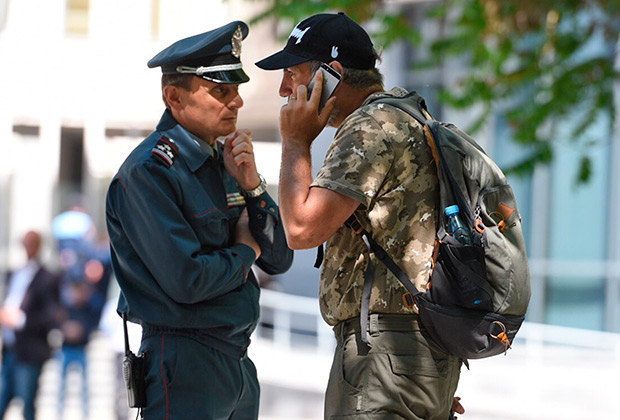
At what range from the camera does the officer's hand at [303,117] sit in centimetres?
304

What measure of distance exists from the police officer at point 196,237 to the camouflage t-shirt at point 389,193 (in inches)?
23.2

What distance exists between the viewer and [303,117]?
120 inches

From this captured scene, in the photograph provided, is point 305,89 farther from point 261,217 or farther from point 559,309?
point 559,309

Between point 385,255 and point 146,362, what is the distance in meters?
1.01

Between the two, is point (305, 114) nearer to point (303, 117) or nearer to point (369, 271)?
point (303, 117)

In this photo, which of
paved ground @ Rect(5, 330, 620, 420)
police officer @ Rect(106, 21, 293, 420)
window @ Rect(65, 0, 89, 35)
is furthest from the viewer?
window @ Rect(65, 0, 89, 35)

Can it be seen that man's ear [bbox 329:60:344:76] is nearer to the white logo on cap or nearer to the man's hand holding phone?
the man's hand holding phone

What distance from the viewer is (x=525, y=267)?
9.80 feet

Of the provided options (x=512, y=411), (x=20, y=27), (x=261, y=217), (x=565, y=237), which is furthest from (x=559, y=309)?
(x=20, y=27)

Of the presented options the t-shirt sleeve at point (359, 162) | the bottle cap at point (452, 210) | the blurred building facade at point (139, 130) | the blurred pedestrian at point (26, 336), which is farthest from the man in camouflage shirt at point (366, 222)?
the blurred building facade at point (139, 130)

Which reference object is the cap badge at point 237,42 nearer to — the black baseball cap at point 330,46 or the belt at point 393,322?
the black baseball cap at point 330,46

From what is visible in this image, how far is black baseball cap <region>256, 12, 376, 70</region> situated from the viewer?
310 cm

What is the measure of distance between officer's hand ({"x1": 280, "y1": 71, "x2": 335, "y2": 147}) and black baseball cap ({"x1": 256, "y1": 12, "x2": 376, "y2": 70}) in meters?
0.10

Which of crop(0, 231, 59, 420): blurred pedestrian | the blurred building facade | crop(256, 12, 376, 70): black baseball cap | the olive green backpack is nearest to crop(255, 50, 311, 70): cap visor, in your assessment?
crop(256, 12, 376, 70): black baseball cap
